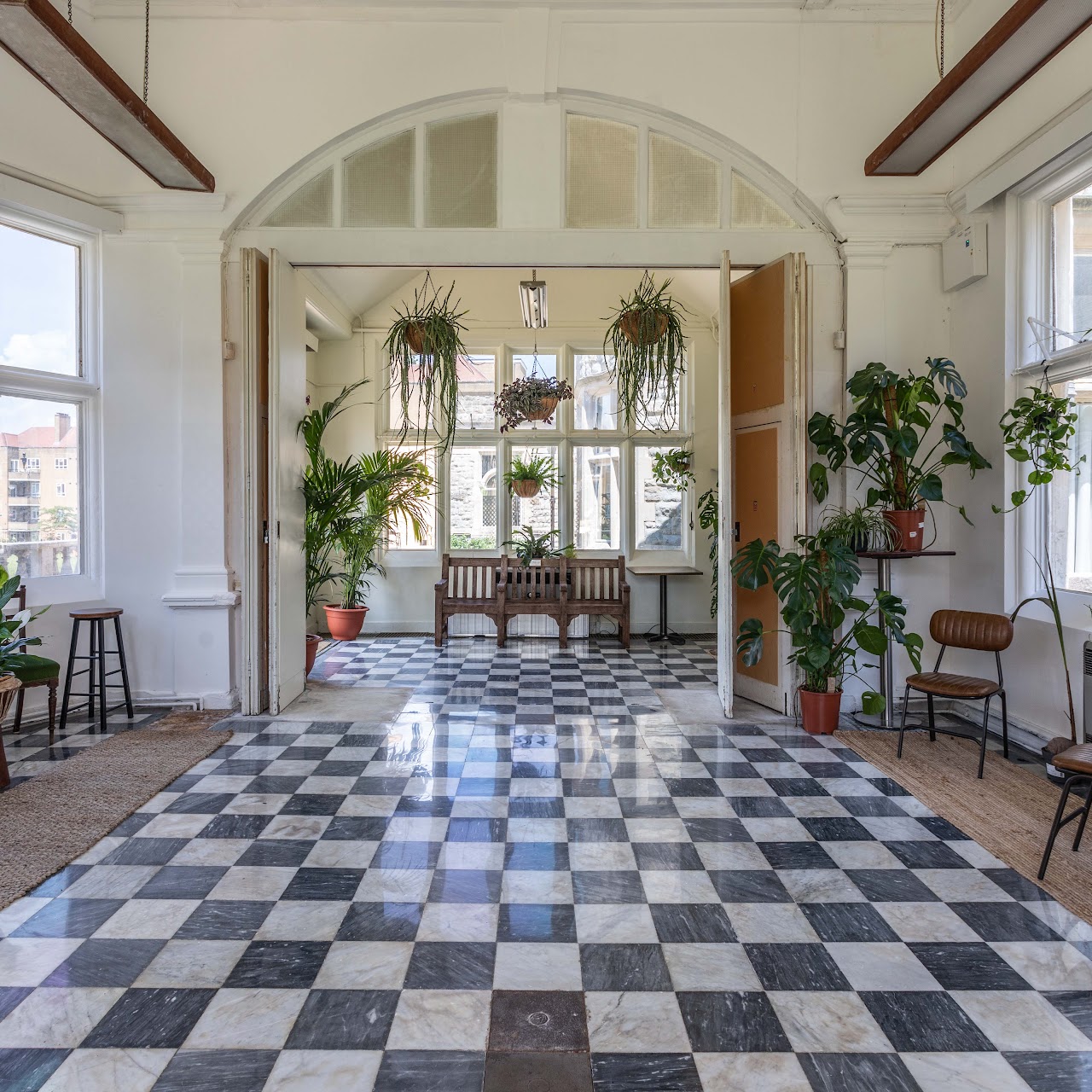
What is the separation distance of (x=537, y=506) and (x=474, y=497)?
2.25ft

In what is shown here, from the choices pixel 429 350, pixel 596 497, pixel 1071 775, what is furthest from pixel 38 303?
pixel 1071 775

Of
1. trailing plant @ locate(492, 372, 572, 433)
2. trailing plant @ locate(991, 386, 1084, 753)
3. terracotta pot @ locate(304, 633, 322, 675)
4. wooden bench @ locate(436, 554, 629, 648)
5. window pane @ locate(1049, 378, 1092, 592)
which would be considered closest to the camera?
trailing plant @ locate(991, 386, 1084, 753)

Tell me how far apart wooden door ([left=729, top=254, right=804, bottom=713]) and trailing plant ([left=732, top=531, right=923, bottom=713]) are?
0.23 m

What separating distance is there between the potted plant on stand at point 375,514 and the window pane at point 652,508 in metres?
2.22

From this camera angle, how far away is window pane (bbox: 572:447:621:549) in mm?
8484

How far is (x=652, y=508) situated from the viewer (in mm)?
8469

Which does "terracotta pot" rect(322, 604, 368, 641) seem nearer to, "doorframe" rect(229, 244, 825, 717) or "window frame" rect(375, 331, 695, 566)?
"window frame" rect(375, 331, 695, 566)

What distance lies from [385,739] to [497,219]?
329 cm

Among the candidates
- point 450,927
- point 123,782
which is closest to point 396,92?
point 123,782

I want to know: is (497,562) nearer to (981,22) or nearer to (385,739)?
(385,739)

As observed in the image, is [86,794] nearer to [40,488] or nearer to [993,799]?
[40,488]

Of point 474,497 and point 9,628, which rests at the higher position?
point 474,497

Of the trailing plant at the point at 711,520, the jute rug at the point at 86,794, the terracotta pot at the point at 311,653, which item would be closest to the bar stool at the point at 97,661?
the jute rug at the point at 86,794

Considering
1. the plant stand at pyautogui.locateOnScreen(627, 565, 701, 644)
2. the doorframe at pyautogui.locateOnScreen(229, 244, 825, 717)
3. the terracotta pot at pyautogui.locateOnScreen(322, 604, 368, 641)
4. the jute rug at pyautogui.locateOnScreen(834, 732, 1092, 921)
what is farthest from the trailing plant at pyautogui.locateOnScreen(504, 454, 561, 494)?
the jute rug at pyautogui.locateOnScreen(834, 732, 1092, 921)
